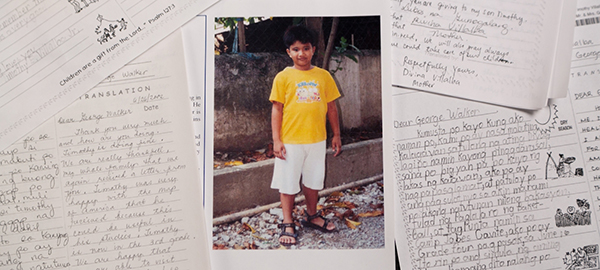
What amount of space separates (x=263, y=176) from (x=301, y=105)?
103 millimetres

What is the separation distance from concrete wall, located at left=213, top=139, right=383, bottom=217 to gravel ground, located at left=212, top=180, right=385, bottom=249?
0.06 ft

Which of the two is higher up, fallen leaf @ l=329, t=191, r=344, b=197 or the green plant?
the green plant

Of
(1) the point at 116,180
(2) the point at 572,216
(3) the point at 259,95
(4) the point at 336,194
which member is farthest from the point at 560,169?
(1) the point at 116,180

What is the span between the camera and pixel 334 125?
1.52 feet

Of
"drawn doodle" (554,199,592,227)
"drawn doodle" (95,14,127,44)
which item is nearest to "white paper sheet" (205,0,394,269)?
"drawn doodle" (95,14,127,44)

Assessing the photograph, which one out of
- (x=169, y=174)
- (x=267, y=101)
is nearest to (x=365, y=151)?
(x=267, y=101)

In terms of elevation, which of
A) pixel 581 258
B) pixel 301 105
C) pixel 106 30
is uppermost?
pixel 106 30

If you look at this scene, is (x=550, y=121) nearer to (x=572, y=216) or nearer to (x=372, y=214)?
(x=572, y=216)

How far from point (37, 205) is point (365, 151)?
0.42 m

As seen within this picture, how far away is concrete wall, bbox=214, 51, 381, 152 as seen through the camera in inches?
18.0

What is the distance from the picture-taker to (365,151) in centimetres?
46

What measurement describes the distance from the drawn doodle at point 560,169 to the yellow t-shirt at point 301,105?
0.29 meters

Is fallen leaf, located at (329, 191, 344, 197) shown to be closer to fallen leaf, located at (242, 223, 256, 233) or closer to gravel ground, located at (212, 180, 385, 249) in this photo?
gravel ground, located at (212, 180, 385, 249)

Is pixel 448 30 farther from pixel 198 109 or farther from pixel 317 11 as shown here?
pixel 198 109
